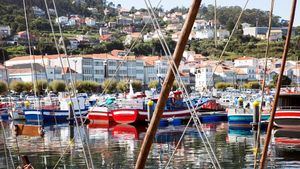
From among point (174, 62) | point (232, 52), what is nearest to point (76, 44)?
point (232, 52)

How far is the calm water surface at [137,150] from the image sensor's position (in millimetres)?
21391

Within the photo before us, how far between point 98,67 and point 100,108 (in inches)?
3020

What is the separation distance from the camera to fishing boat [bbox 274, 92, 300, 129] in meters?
34.1

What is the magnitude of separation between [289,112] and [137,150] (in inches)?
471

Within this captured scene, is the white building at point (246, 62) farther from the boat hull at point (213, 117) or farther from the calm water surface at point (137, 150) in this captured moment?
the calm water surface at point (137, 150)

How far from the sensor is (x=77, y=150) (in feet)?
84.3

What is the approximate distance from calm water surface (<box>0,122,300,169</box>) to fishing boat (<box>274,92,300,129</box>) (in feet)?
6.64

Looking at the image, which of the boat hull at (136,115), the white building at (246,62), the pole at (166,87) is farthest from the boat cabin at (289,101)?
the white building at (246,62)

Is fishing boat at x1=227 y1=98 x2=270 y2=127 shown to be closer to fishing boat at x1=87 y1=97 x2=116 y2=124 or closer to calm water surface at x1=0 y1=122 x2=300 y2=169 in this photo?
calm water surface at x1=0 y1=122 x2=300 y2=169

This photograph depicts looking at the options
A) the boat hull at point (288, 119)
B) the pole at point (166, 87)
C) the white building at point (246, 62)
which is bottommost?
the white building at point (246, 62)

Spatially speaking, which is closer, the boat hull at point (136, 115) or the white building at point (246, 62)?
the boat hull at point (136, 115)

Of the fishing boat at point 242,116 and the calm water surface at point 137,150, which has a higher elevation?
the calm water surface at point 137,150

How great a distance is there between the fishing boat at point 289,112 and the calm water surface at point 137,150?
202 cm

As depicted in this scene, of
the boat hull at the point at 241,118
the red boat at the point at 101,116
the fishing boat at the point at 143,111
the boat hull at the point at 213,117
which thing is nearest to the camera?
the boat hull at the point at 241,118
